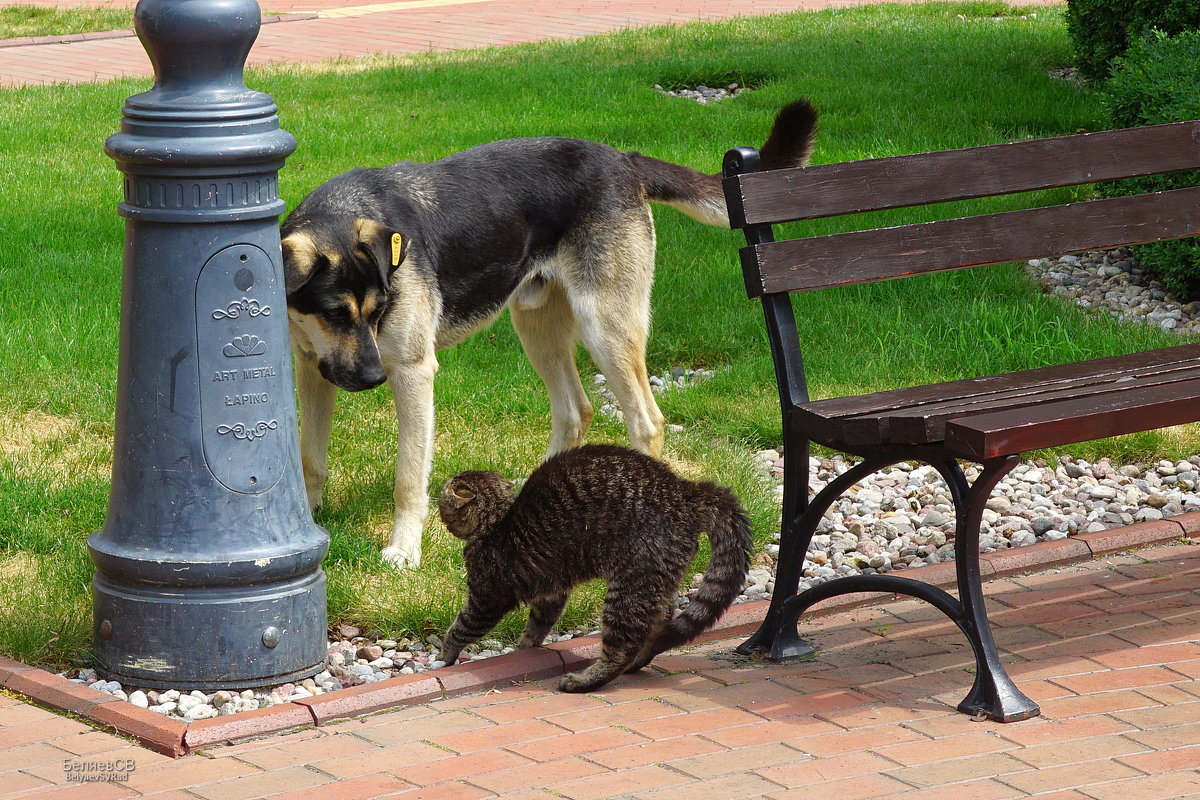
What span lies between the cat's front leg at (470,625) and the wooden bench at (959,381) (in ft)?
2.51

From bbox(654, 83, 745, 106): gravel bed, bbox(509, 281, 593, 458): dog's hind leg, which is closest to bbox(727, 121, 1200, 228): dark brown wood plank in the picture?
bbox(509, 281, 593, 458): dog's hind leg

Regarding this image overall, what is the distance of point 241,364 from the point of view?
3986mm

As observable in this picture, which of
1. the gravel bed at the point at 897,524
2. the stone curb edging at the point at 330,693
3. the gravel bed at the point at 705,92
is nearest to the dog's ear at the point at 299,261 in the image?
the gravel bed at the point at 897,524

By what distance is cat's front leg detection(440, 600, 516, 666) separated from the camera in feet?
14.0

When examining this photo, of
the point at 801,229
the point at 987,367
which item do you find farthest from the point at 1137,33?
the point at 987,367

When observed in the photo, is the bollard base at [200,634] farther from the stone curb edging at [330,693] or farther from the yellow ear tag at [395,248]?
the yellow ear tag at [395,248]

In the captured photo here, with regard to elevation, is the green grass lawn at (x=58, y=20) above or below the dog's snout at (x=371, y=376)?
above

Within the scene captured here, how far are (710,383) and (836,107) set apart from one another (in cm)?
574

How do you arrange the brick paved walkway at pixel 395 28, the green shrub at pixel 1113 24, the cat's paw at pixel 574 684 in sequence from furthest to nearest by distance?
the brick paved walkway at pixel 395 28 < the green shrub at pixel 1113 24 < the cat's paw at pixel 574 684

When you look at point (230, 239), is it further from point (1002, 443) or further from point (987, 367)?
point (987, 367)

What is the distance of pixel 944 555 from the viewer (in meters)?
5.27

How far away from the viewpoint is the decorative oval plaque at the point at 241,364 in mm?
3936

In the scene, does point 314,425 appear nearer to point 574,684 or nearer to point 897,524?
point 574,684

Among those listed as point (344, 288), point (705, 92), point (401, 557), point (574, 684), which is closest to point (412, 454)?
point (401, 557)
